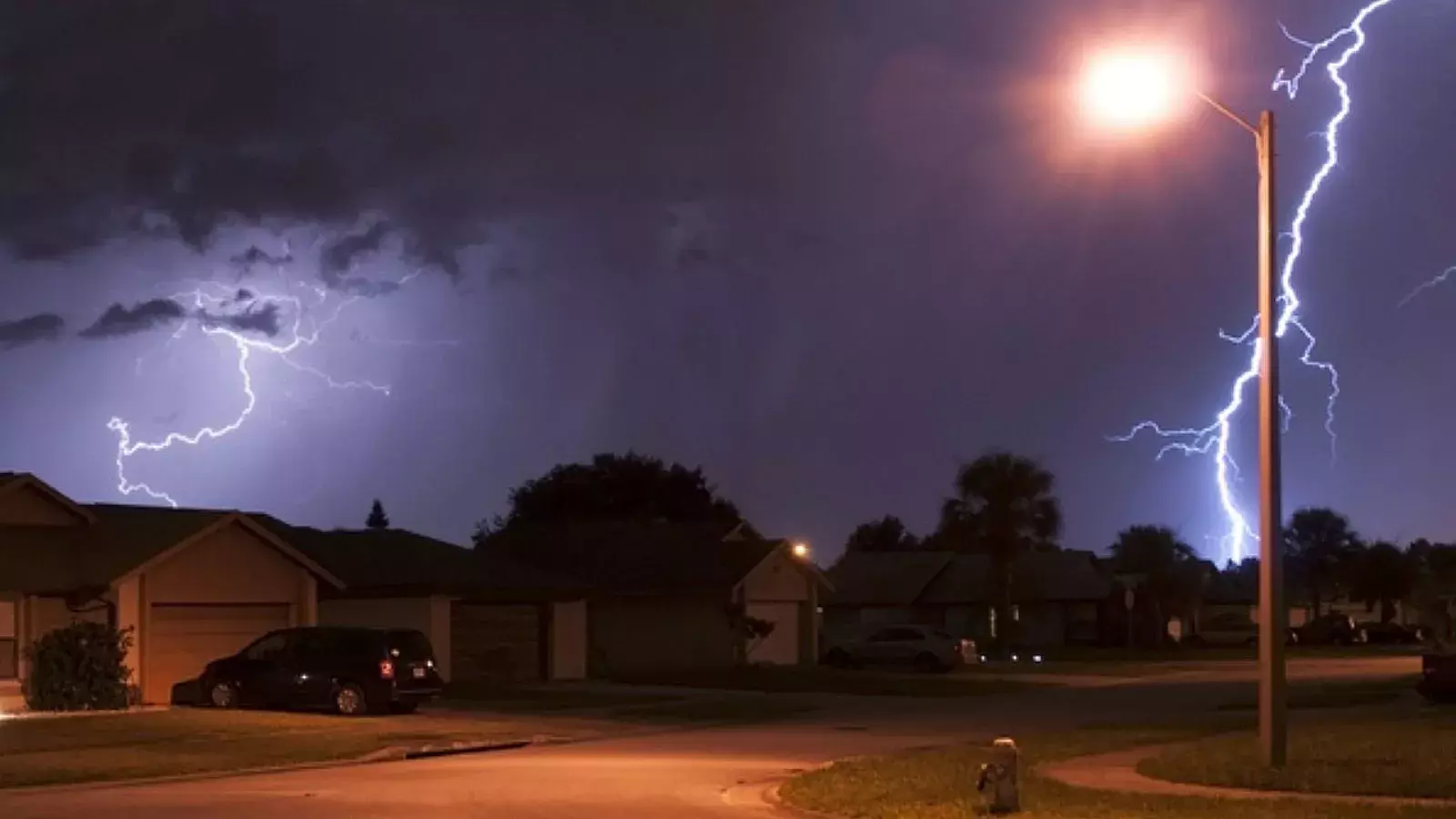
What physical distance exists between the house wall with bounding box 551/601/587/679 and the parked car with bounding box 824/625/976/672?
11381mm

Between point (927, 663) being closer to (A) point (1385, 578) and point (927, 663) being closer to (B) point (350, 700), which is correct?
(B) point (350, 700)

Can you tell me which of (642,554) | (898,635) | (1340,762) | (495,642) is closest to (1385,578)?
(898,635)

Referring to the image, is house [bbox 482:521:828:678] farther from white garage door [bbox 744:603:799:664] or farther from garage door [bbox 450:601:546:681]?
garage door [bbox 450:601:546:681]

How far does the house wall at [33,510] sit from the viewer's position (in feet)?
117

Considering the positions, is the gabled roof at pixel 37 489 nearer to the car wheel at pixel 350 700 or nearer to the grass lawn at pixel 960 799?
the car wheel at pixel 350 700

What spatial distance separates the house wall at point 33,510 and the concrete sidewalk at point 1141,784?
21868mm

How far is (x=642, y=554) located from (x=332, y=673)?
76.7ft

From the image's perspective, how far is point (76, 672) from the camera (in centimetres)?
3209

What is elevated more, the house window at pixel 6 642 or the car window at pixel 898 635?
the house window at pixel 6 642

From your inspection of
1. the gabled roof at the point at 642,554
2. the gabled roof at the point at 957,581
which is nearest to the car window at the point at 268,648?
the gabled roof at the point at 642,554

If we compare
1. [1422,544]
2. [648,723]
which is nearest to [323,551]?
[648,723]

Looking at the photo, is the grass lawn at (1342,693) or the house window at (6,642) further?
the house window at (6,642)

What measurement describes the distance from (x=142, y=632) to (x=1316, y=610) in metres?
105

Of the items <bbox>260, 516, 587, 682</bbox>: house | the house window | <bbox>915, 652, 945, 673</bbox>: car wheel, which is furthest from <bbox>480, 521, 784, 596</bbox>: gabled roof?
the house window
